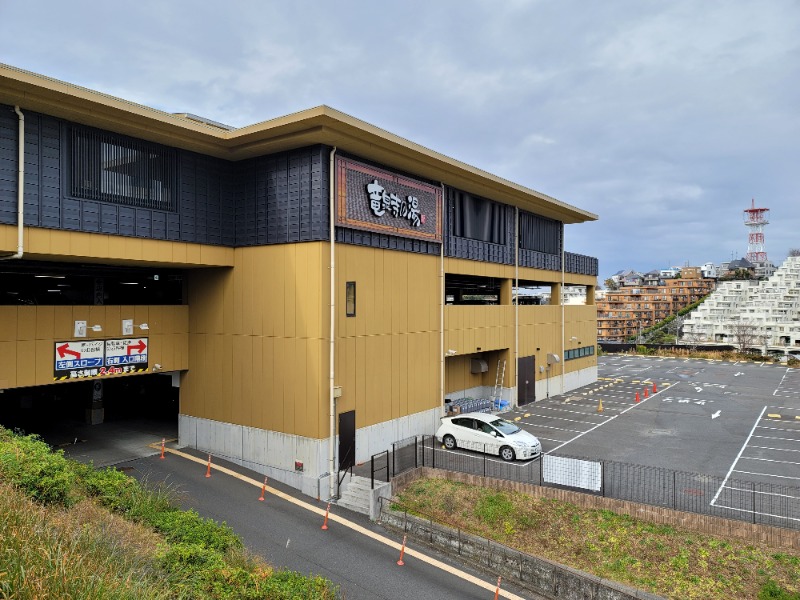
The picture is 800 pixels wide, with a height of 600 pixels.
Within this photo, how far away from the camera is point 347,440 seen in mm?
18047

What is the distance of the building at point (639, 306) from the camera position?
362ft

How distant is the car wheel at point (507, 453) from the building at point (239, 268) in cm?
371

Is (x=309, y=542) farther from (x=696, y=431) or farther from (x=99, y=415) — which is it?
(x=696, y=431)

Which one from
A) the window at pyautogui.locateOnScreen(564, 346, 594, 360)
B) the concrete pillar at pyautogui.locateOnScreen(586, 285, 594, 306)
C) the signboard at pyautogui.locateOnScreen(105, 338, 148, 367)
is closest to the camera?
the signboard at pyautogui.locateOnScreen(105, 338, 148, 367)

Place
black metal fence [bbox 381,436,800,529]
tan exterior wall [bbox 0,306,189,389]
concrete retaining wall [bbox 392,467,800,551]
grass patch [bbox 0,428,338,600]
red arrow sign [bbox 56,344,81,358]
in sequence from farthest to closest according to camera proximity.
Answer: red arrow sign [bbox 56,344,81,358] < tan exterior wall [bbox 0,306,189,389] < black metal fence [bbox 381,436,800,529] < concrete retaining wall [bbox 392,467,800,551] < grass patch [bbox 0,428,338,600]

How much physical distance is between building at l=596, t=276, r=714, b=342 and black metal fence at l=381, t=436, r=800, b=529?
313ft

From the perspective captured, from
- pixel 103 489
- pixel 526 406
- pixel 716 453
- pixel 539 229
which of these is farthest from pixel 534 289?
pixel 103 489

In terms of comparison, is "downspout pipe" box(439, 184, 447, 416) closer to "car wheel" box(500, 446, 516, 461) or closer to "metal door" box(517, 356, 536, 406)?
"car wheel" box(500, 446, 516, 461)

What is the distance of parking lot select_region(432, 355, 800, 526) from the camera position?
1683 centimetres

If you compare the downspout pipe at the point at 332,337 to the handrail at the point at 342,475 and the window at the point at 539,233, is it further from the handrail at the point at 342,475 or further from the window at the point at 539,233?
the window at the point at 539,233

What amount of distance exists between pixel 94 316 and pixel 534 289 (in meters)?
30.9

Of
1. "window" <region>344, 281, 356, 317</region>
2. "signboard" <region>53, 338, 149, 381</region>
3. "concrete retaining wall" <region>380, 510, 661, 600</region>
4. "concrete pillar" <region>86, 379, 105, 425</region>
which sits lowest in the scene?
"concrete retaining wall" <region>380, 510, 661, 600</region>

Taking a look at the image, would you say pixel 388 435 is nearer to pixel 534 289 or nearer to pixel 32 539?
pixel 32 539

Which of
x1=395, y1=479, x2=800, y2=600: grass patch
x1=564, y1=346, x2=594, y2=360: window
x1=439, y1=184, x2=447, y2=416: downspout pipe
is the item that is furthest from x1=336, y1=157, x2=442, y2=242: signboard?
x1=564, y1=346, x2=594, y2=360: window
